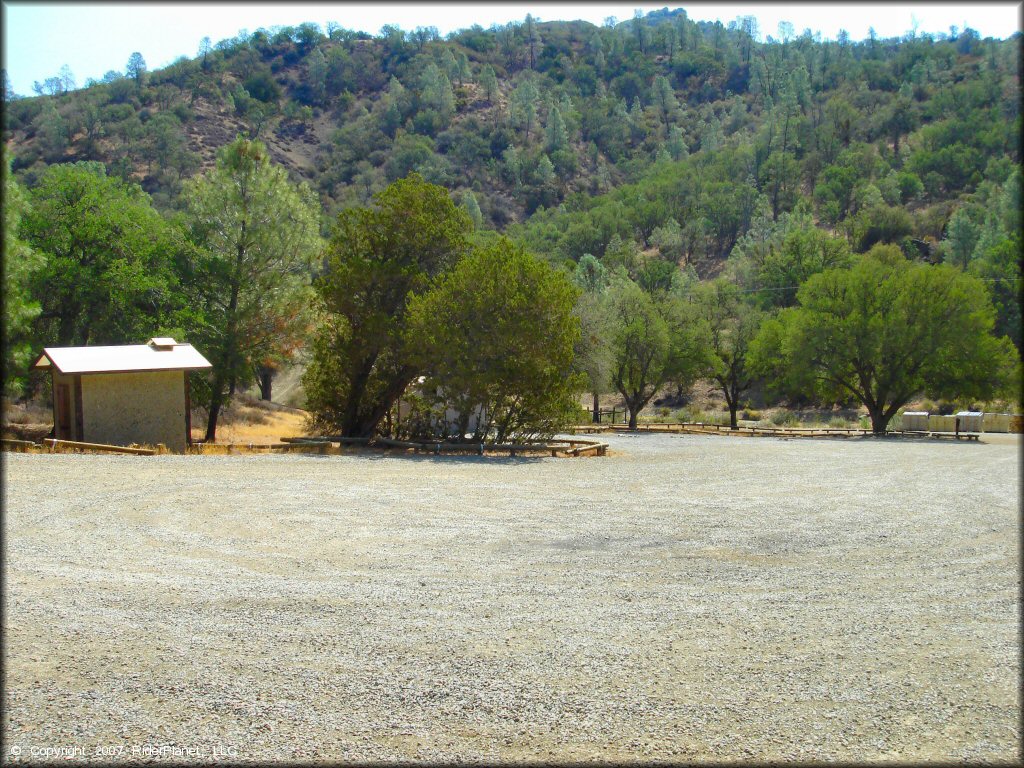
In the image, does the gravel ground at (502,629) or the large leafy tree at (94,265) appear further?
the large leafy tree at (94,265)

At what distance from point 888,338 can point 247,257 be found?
2888 cm

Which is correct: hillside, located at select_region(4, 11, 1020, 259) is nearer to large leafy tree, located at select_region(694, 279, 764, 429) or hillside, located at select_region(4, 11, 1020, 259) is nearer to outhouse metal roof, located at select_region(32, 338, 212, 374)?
large leafy tree, located at select_region(694, 279, 764, 429)

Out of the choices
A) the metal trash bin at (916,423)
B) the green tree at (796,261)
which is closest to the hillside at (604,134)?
the green tree at (796,261)

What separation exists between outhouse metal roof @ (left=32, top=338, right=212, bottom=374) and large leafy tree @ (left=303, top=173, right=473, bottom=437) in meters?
4.75

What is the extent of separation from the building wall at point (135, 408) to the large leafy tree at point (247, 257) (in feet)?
17.7

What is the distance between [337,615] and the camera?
760 centimetres

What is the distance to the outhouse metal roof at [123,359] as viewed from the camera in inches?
899

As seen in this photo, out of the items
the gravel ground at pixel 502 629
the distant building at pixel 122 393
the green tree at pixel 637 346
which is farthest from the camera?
the green tree at pixel 637 346

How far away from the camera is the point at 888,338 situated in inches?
1559

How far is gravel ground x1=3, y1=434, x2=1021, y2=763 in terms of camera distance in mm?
5328

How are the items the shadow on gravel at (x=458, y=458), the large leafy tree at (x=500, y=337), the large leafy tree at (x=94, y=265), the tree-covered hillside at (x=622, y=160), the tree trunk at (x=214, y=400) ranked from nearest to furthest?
the shadow on gravel at (x=458, y=458) < the large leafy tree at (x=500, y=337) < the large leafy tree at (x=94, y=265) < the tree trunk at (x=214, y=400) < the tree-covered hillside at (x=622, y=160)

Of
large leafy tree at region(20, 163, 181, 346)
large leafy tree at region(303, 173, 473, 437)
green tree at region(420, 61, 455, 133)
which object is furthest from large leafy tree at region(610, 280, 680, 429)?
green tree at region(420, 61, 455, 133)

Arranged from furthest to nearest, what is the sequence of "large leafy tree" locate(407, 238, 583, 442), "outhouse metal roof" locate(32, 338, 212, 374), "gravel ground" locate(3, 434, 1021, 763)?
"large leafy tree" locate(407, 238, 583, 442)
"outhouse metal roof" locate(32, 338, 212, 374)
"gravel ground" locate(3, 434, 1021, 763)

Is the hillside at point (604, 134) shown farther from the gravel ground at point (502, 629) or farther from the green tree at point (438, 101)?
the gravel ground at point (502, 629)
